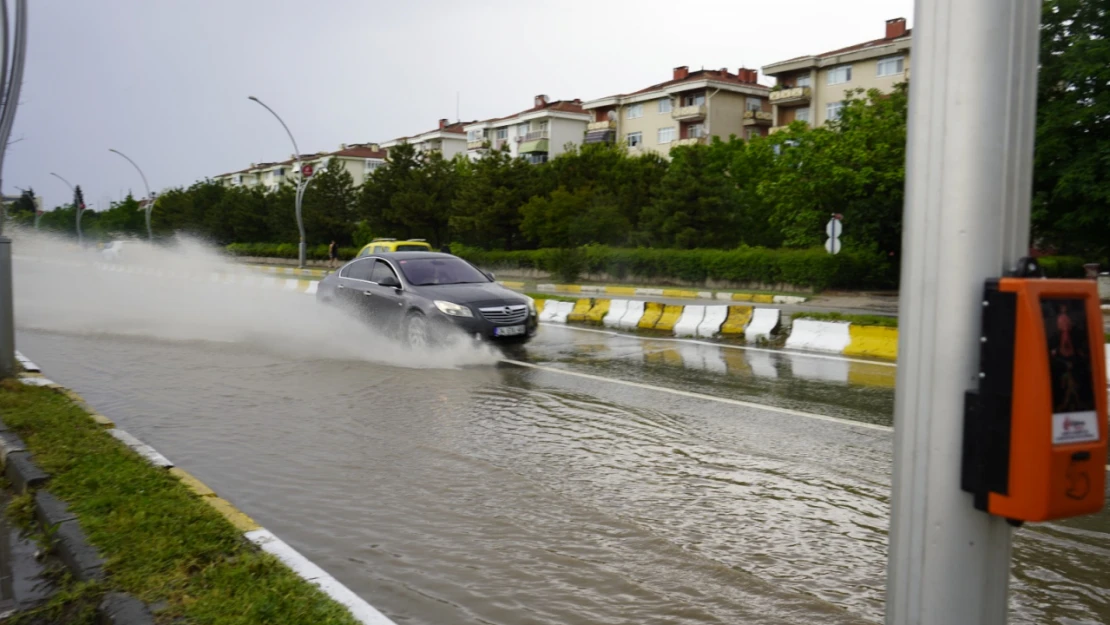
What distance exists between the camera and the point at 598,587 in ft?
14.1

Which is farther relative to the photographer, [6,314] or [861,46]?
[861,46]

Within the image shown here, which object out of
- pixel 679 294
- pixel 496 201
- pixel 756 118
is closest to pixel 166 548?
pixel 679 294

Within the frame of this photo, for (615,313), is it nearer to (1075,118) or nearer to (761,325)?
(761,325)

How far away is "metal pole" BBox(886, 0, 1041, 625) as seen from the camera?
5.86 ft

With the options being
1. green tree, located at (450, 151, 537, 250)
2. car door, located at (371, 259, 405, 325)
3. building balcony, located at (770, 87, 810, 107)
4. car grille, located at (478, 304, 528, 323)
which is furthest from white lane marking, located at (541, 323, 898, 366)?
building balcony, located at (770, 87, 810, 107)

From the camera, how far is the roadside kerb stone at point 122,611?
3.57 m

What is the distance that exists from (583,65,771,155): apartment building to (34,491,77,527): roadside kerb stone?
63.7 m

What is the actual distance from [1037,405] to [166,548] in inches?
156

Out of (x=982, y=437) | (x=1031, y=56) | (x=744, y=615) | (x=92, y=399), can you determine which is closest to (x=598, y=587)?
(x=744, y=615)

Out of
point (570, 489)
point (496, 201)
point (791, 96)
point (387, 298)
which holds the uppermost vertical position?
point (791, 96)

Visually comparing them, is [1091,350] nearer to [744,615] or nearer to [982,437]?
[982,437]

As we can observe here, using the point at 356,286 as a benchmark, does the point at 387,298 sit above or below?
below

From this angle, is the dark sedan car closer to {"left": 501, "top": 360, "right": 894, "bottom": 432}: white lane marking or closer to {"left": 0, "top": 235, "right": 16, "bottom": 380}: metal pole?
{"left": 501, "top": 360, "right": 894, "bottom": 432}: white lane marking

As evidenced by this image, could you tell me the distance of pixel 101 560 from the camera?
14.0 feet
